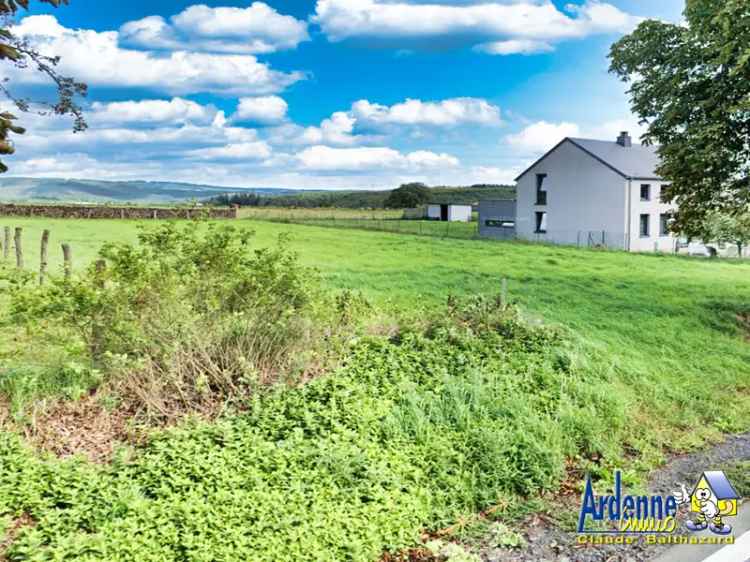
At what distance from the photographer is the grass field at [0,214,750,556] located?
8344mm

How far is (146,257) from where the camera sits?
24.7 ft

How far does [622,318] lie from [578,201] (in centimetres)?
3150

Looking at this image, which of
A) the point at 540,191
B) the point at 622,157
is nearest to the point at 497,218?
the point at 540,191

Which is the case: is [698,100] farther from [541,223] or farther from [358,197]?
[358,197]

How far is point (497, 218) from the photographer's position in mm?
51438

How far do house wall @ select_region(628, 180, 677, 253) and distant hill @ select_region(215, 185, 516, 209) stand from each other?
27.1 metres

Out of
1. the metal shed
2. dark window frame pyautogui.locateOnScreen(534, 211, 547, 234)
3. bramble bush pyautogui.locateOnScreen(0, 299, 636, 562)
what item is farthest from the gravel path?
the metal shed

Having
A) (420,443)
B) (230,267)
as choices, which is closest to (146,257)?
(230,267)

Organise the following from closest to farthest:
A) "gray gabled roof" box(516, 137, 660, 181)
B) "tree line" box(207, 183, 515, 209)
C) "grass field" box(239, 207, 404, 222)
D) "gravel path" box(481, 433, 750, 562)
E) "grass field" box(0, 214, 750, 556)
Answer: "gravel path" box(481, 433, 750, 562) → "grass field" box(0, 214, 750, 556) → "gray gabled roof" box(516, 137, 660, 181) → "grass field" box(239, 207, 404, 222) → "tree line" box(207, 183, 515, 209)

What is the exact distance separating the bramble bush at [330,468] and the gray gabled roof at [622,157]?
35279 millimetres

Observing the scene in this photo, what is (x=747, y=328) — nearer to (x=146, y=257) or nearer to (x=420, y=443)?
(x=420, y=443)

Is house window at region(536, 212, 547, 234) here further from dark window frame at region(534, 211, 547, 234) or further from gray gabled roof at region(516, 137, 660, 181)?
gray gabled roof at region(516, 137, 660, 181)

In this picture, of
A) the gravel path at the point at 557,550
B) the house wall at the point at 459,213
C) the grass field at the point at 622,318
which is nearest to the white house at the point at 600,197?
the grass field at the point at 622,318

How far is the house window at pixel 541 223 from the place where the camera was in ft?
150
